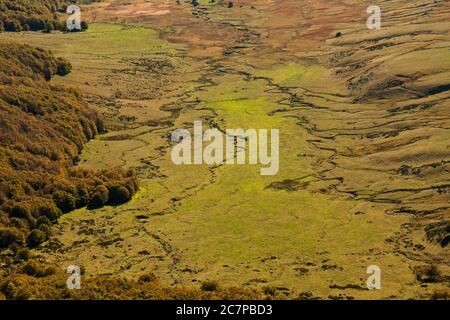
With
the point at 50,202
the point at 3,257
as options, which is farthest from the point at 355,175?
the point at 3,257

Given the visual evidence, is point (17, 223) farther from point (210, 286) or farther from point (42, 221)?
point (210, 286)

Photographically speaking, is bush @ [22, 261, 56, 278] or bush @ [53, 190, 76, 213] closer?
bush @ [22, 261, 56, 278]

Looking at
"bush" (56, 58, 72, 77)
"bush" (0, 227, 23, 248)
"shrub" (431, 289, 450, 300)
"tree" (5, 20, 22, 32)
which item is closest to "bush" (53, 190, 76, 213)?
"bush" (0, 227, 23, 248)

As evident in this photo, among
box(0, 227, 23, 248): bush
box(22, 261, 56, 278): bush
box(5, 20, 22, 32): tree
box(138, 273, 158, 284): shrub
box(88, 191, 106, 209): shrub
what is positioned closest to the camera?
box(138, 273, 158, 284): shrub

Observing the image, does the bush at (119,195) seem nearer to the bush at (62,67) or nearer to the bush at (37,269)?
the bush at (37,269)

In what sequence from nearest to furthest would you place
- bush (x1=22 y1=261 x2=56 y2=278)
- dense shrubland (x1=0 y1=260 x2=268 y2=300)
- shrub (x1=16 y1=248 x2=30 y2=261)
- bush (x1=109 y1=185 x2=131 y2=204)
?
1. dense shrubland (x1=0 y1=260 x2=268 y2=300)
2. bush (x1=22 y1=261 x2=56 y2=278)
3. shrub (x1=16 y1=248 x2=30 y2=261)
4. bush (x1=109 y1=185 x2=131 y2=204)

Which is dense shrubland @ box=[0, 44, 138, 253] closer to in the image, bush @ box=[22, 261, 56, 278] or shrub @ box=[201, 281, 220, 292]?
bush @ box=[22, 261, 56, 278]
